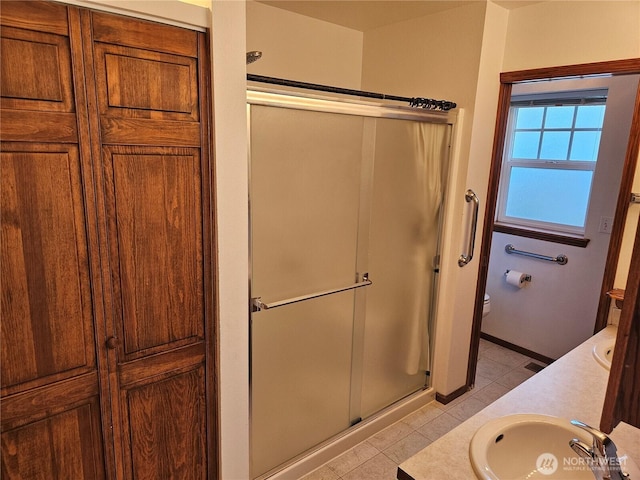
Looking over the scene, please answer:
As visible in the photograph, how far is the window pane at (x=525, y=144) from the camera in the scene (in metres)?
3.27

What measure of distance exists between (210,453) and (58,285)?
871mm

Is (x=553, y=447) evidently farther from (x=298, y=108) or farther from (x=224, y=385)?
(x=298, y=108)

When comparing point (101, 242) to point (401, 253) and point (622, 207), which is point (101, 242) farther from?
point (622, 207)

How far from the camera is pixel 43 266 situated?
1148 millimetres

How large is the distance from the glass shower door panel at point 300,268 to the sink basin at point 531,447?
927mm

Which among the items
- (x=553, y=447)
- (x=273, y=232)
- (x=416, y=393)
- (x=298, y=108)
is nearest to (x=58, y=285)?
(x=273, y=232)

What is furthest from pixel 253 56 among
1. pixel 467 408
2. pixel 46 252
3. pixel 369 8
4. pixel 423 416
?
pixel 467 408

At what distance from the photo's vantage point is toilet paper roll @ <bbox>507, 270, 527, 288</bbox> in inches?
126

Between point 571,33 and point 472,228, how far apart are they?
1059 millimetres

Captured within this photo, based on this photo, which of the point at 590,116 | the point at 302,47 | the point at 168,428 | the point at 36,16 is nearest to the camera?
the point at 36,16

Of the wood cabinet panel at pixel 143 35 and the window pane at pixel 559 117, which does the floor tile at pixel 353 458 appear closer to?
the wood cabinet panel at pixel 143 35

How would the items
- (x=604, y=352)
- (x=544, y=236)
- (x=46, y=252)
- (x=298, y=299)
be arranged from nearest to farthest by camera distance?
1. (x=46, y=252)
2. (x=604, y=352)
3. (x=298, y=299)
4. (x=544, y=236)

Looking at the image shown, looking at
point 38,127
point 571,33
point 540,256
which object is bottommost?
point 540,256

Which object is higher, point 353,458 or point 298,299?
point 298,299
